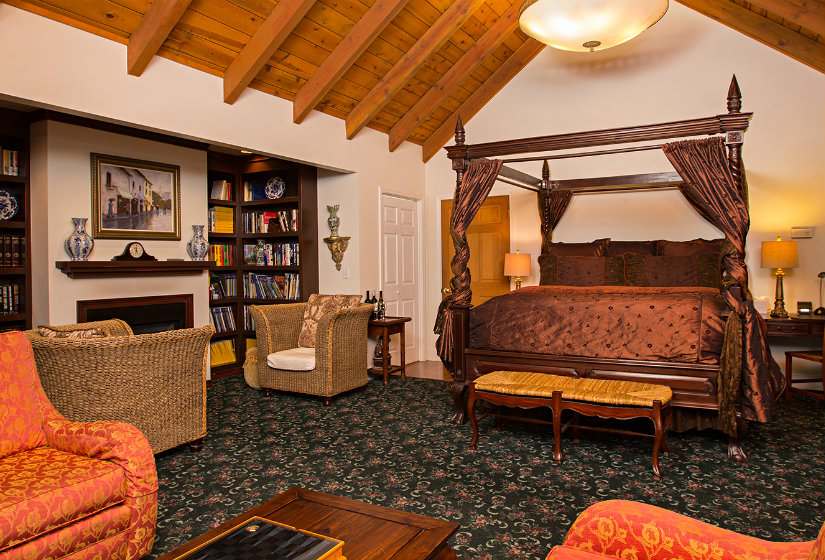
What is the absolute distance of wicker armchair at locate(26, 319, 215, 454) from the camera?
125 inches

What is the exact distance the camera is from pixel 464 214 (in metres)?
4.44

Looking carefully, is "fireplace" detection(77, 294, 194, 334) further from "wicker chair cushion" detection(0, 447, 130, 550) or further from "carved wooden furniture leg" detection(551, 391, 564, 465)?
"carved wooden furniture leg" detection(551, 391, 564, 465)

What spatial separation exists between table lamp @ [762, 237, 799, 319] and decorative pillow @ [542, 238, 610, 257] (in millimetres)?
1446

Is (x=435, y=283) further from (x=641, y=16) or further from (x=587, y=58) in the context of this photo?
(x=641, y=16)

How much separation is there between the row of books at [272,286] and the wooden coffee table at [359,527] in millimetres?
4597

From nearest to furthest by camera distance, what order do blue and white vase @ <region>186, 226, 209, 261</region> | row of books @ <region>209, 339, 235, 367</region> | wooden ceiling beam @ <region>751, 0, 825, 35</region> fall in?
1. wooden ceiling beam @ <region>751, 0, 825, 35</region>
2. blue and white vase @ <region>186, 226, 209, 261</region>
3. row of books @ <region>209, 339, 235, 367</region>

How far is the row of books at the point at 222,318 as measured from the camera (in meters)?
6.43

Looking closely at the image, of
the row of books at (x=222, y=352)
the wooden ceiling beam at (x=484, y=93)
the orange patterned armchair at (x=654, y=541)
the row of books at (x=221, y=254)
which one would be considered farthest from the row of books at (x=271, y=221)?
the orange patterned armchair at (x=654, y=541)

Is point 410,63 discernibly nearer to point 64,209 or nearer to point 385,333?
point 385,333

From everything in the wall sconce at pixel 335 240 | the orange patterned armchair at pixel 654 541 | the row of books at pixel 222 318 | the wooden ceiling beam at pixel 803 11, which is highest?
the wooden ceiling beam at pixel 803 11

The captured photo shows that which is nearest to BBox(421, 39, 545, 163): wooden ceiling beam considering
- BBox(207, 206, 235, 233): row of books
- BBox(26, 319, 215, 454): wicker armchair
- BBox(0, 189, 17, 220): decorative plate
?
BBox(207, 206, 235, 233): row of books

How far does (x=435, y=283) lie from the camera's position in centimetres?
732

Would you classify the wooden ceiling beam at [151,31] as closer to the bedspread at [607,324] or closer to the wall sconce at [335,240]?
the wall sconce at [335,240]

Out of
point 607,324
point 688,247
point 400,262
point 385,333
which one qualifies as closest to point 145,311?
point 385,333
